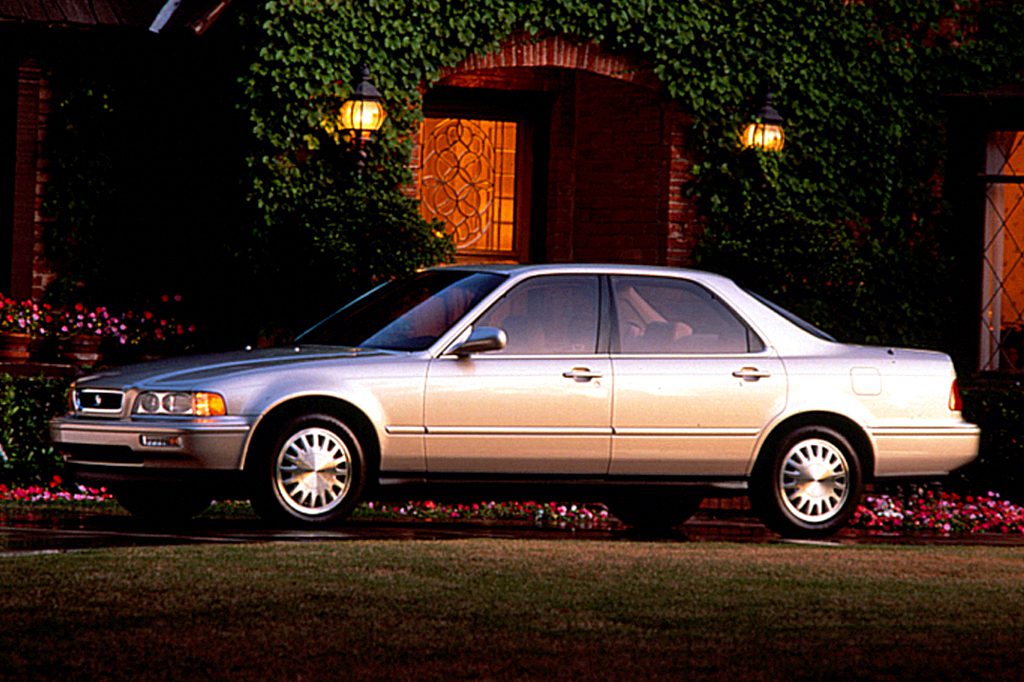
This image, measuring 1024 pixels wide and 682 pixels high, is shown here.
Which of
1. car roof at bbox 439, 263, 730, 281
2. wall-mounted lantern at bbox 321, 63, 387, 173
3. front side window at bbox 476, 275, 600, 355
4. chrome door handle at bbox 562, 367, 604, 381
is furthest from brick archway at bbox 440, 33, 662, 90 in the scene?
chrome door handle at bbox 562, 367, 604, 381

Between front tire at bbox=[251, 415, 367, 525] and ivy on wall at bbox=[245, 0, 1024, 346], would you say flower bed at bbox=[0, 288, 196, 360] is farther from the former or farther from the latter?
front tire at bbox=[251, 415, 367, 525]

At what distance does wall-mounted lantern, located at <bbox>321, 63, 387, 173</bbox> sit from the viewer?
17.0m

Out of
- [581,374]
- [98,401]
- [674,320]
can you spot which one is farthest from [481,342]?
[98,401]

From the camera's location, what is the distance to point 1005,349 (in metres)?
20.0

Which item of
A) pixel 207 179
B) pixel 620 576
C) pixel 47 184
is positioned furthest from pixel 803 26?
pixel 620 576

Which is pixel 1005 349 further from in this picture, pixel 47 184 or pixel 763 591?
pixel 763 591

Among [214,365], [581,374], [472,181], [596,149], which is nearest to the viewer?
[214,365]

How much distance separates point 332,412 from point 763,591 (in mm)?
3115

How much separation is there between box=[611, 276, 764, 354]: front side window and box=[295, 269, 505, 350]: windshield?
748mm

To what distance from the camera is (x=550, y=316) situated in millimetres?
10969

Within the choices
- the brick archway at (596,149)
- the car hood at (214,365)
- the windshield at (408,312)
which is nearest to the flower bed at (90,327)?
the brick archway at (596,149)

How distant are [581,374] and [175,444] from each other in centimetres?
219

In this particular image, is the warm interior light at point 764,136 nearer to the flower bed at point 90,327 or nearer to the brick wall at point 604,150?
the brick wall at point 604,150

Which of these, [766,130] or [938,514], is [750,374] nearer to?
[938,514]
